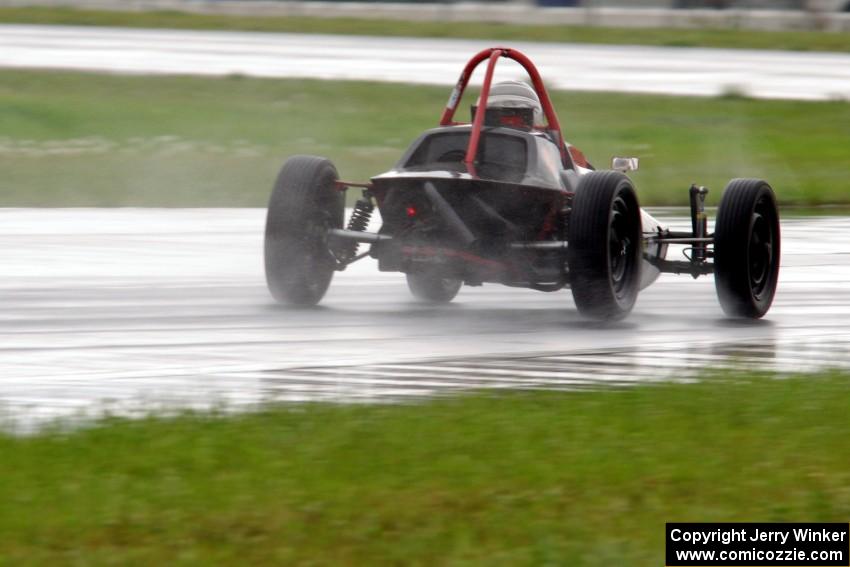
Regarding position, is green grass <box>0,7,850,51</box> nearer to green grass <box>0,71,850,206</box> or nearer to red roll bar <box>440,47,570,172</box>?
green grass <box>0,71,850,206</box>

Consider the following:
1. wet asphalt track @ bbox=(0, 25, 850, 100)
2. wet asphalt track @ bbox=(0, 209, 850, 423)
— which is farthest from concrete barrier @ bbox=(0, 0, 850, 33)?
wet asphalt track @ bbox=(0, 209, 850, 423)

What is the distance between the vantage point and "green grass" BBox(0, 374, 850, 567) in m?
5.59

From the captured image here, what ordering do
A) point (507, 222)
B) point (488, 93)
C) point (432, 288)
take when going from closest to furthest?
point (507, 222)
point (488, 93)
point (432, 288)

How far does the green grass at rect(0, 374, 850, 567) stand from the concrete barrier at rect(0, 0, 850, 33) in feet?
135

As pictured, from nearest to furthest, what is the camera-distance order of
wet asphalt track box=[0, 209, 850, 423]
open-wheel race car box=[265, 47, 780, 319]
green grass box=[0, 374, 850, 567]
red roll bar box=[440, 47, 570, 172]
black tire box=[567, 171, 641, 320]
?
green grass box=[0, 374, 850, 567], wet asphalt track box=[0, 209, 850, 423], black tire box=[567, 171, 641, 320], open-wheel race car box=[265, 47, 780, 319], red roll bar box=[440, 47, 570, 172]

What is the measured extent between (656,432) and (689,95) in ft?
79.9

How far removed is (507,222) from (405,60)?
86.2ft

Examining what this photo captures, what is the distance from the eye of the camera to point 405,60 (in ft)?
121

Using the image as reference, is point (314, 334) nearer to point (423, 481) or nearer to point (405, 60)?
point (423, 481)

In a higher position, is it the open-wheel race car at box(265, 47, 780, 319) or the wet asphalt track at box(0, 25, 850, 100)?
the wet asphalt track at box(0, 25, 850, 100)

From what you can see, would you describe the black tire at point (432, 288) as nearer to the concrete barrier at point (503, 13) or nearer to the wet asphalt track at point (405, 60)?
the wet asphalt track at point (405, 60)

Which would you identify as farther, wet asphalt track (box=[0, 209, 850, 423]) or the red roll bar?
the red roll bar

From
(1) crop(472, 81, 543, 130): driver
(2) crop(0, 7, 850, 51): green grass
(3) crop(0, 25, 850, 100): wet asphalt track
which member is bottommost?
(1) crop(472, 81, 543, 130): driver

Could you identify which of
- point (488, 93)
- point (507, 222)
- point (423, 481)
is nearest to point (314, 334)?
point (507, 222)
